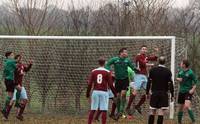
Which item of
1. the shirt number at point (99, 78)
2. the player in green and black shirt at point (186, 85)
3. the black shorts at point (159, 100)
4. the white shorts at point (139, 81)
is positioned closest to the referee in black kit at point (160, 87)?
the black shorts at point (159, 100)

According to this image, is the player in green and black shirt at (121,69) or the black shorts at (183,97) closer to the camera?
the black shorts at (183,97)

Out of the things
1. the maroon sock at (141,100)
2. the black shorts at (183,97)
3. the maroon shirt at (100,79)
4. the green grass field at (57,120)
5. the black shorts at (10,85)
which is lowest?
the green grass field at (57,120)

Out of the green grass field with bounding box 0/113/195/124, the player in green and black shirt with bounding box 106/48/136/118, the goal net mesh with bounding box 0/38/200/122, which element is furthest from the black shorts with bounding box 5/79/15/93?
the player in green and black shirt with bounding box 106/48/136/118

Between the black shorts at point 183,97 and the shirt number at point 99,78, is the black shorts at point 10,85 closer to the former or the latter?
the shirt number at point 99,78

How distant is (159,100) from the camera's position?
538 inches

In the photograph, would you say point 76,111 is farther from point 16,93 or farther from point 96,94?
point 96,94

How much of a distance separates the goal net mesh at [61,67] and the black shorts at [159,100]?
17.8 ft

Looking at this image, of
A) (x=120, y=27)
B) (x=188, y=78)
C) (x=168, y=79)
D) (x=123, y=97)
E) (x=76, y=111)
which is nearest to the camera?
(x=168, y=79)

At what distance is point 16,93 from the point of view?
17.0 metres

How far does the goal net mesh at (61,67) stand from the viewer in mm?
19141

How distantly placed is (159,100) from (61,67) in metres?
6.43

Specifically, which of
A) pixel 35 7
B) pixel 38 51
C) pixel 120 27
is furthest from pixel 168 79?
pixel 35 7

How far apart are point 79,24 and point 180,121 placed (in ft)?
26.9

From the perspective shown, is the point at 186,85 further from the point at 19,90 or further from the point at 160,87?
the point at 19,90
